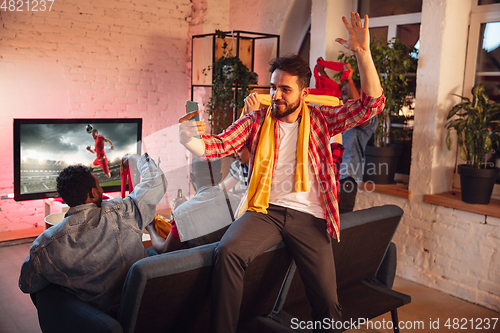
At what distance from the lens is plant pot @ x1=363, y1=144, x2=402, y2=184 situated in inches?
143

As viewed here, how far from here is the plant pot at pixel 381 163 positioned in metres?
3.63

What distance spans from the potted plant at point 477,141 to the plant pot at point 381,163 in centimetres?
55

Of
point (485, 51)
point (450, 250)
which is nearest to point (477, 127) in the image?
point (485, 51)

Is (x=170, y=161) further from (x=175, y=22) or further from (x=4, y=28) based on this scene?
(x=4, y=28)

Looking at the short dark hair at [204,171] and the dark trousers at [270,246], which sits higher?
the short dark hair at [204,171]

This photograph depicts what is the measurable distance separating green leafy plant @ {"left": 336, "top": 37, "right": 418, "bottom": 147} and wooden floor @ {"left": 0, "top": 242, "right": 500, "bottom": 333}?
1247 mm

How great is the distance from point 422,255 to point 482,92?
1311mm

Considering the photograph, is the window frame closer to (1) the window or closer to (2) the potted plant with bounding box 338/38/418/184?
(1) the window

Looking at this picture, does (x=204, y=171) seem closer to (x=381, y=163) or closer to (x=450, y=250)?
(x=381, y=163)

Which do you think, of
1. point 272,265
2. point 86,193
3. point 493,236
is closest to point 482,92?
point 493,236

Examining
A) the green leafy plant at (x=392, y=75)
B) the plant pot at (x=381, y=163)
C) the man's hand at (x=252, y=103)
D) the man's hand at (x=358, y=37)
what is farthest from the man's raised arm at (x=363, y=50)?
the plant pot at (x=381, y=163)

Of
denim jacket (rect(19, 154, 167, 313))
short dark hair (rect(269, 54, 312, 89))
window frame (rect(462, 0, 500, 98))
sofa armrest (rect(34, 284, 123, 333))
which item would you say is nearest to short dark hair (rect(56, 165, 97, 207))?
denim jacket (rect(19, 154, 167, 313))

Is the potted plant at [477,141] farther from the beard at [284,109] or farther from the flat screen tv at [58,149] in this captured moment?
the flat screen tv at [58,149]

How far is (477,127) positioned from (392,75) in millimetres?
775
